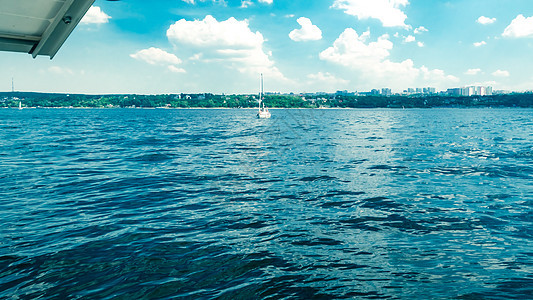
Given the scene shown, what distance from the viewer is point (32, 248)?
775 centimetres

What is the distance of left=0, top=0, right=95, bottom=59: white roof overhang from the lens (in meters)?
4.12

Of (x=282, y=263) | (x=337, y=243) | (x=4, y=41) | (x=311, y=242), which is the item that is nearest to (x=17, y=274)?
(x=4, y=41)

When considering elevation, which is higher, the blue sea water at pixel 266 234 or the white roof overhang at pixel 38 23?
the white roof overhang at pixel 38 23

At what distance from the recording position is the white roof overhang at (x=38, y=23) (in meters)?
4.12

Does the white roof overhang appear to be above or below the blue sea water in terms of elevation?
above

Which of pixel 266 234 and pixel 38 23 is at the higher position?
pixel 38 23

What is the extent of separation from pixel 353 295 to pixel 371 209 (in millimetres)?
5515

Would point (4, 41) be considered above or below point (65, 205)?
above

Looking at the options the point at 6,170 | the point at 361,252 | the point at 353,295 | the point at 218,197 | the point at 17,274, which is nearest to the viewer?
the point at 353,295

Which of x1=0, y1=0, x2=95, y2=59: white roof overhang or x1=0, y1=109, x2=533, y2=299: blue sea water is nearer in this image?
x1=0, y1=0, x2=95, y2=59: white roof overhang

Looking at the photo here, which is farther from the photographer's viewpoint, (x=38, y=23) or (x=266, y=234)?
(x=266, y=234)

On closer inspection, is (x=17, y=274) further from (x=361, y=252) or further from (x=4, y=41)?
(x=361, y=252)

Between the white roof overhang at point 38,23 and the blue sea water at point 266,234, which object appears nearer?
the white roof overhang at point 38,23

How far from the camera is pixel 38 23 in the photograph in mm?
4660
